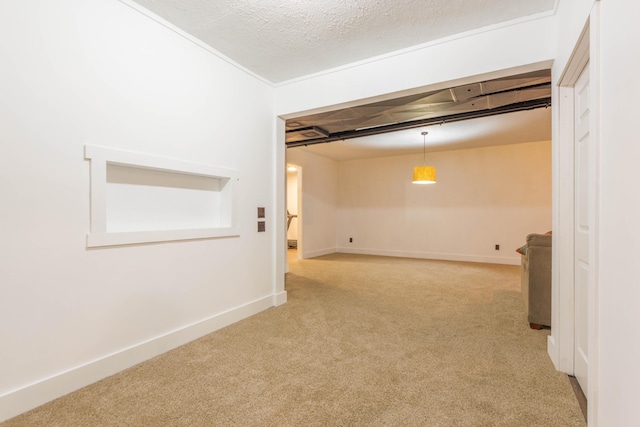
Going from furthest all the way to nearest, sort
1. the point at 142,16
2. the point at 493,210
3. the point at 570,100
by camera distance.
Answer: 1. the point at 493,210
2. the point at 142,16
3. the point at 570,100

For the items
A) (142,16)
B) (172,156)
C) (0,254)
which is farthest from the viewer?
(172,156)

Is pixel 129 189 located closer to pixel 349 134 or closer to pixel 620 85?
pixel 620 85

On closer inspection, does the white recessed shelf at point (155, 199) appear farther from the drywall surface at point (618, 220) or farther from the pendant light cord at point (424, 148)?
the pendant light cord at point (424, 148)

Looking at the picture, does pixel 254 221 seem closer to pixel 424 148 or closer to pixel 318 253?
pixel 318 253

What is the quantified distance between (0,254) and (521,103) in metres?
4.85

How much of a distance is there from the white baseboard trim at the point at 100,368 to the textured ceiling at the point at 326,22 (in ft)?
7.91

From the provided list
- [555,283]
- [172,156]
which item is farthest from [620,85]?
[172,156]

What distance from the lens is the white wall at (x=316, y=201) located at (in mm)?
6836

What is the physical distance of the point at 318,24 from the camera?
2301 mm

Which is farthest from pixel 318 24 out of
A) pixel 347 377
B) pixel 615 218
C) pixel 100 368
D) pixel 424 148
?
pixel 424 148

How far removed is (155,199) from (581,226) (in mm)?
2948

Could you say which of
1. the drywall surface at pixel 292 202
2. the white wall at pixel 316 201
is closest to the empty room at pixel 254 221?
the white wall at pixel 316 201

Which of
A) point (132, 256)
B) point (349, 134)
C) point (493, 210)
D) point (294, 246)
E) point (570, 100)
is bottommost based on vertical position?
point (294, 246)

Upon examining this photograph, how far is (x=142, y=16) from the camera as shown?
2.13 meters
